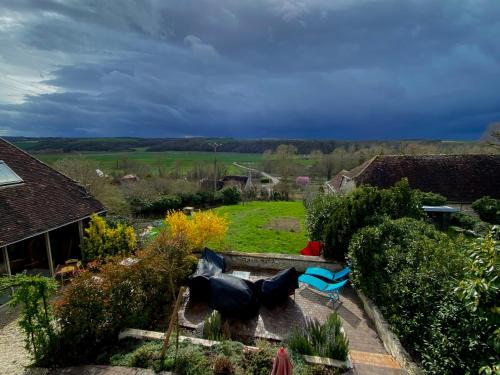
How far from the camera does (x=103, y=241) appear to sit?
12391 millimetres

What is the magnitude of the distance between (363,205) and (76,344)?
10.6 meters

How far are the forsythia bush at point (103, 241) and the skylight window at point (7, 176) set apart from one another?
10.8 ft

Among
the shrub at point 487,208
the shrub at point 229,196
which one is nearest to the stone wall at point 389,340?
the shrub at point 487,208

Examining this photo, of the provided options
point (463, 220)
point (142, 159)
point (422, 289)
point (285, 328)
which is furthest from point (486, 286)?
point (142, 159)

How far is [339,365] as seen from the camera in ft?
19.5

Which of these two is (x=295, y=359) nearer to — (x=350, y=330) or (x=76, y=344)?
(x=350, y=330)

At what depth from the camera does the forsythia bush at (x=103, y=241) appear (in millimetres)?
12164

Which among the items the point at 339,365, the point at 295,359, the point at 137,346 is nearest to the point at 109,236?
the point at 137,346

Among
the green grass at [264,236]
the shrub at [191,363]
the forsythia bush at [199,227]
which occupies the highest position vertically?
the forsythia bush at [199,227]

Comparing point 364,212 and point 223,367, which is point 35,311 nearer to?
point 223,367

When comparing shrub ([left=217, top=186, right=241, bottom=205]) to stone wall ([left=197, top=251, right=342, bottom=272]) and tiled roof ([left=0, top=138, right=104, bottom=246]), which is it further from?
stone wall ([left=197, top=251, right=342, bottom=272])

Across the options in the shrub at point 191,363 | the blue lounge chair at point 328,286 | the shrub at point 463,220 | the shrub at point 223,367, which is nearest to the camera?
the shrub at point 223,367

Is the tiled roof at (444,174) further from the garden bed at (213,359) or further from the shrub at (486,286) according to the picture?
the shrub at (486,286)

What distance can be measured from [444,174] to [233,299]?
79.1 feet
